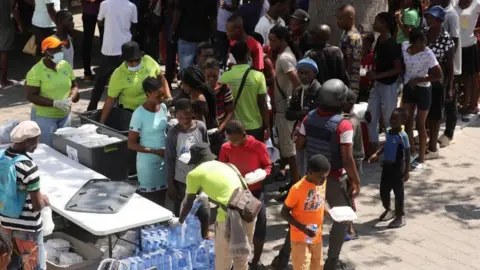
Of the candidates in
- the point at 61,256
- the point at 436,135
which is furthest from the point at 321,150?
the point at 436,135

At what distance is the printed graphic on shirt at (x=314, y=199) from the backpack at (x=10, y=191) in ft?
7.34

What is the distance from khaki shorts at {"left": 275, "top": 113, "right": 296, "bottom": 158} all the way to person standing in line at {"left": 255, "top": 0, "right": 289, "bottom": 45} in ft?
6.11

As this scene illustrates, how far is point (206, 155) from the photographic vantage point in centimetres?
711

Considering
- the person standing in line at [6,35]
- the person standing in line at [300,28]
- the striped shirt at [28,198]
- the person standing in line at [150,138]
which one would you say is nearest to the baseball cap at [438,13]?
the person standing in line at [300,28]

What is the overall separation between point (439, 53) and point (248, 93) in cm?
302

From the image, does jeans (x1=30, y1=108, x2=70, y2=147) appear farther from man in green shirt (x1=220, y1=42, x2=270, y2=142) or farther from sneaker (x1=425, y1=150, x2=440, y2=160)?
sneaker (x1=425, y1=150, x2=440, y2=160)

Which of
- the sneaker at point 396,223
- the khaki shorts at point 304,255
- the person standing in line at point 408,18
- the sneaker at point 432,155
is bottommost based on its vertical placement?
the sneaker at point 396,223

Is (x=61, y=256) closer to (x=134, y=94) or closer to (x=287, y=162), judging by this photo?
(x=134, y=94)

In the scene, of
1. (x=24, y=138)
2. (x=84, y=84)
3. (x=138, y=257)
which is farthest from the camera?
(x=84, y=84)

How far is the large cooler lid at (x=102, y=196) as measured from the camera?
7.08m

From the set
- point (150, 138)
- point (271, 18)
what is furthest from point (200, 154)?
point (271, 18)

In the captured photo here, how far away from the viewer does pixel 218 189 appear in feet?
22.1

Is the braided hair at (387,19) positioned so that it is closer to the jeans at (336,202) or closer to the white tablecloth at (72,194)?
the jeans at (336,202)

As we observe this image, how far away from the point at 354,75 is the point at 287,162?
136 centimetres
